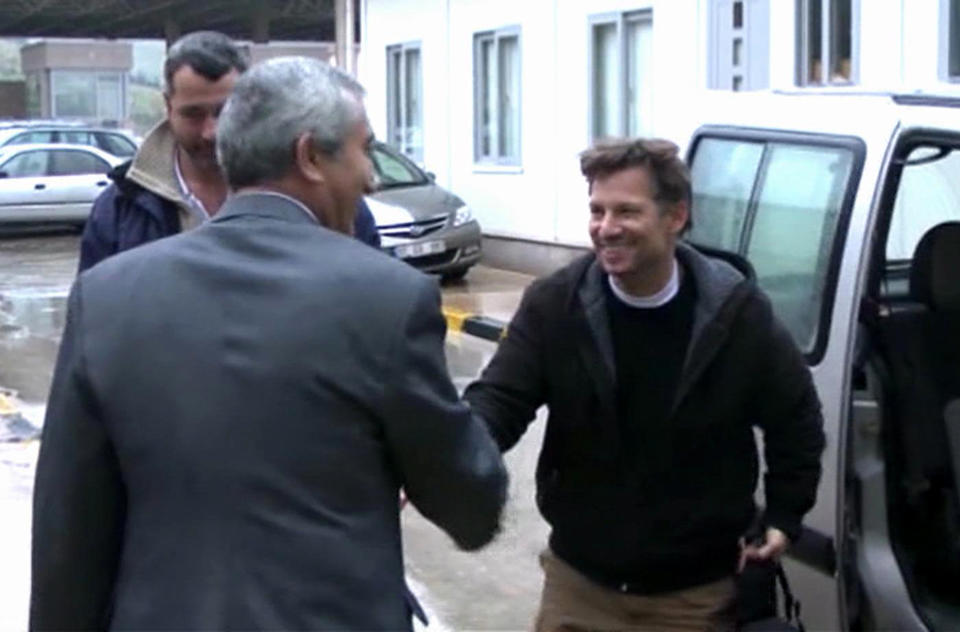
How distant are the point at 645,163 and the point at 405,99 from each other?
20479mm

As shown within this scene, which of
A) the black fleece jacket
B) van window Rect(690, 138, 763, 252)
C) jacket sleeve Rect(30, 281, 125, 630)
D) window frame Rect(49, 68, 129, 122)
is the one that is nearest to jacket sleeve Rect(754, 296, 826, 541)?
the black fleece jacket

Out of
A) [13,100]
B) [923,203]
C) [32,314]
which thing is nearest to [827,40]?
[32,314]

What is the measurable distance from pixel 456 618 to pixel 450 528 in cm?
457

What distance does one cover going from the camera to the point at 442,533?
685 centimetres

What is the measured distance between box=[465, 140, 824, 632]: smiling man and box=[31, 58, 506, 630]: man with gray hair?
1.16m

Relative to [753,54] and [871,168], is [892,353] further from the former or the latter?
[753,54]

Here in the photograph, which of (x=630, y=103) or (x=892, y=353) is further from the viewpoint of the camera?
(x=630, y=103)

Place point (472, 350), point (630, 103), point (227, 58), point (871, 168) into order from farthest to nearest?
point (630, 103) < point (472, 350) < point (871, 168) < point (227, 58)

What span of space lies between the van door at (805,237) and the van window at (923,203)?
530 mm

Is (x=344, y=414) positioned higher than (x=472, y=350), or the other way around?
(x=344, y=414)

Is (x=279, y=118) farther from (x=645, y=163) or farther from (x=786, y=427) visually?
(x=786, y=427)

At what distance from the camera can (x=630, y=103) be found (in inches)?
709

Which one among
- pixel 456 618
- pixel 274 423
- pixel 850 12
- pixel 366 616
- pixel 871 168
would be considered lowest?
pixel 456 618

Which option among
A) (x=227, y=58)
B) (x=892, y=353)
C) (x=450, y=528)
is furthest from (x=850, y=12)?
(x=450, y=528)
